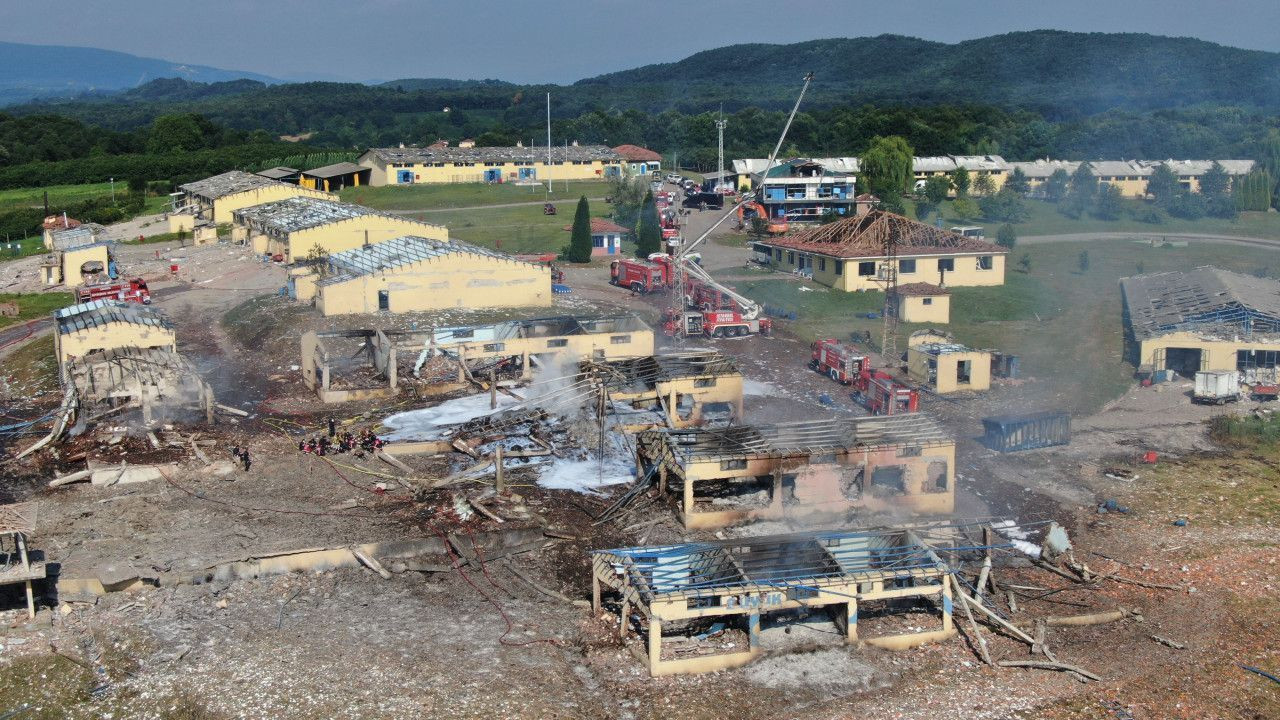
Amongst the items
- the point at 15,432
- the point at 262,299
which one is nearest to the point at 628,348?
the point at 15,432

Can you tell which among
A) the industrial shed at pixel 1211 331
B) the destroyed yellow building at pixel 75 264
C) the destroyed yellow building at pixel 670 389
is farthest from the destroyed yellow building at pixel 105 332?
the industrial shed at pixel 1211 331

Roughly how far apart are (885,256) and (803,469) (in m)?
25.4

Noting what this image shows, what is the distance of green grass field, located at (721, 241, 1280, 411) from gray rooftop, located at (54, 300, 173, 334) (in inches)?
777

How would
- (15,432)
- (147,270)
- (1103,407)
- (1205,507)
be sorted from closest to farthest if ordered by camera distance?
(1205,507)
(15,432)
(1103,407)
(147,270)

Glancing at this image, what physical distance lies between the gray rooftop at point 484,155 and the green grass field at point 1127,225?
Result: 2390cm

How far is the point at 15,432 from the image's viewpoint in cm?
2791

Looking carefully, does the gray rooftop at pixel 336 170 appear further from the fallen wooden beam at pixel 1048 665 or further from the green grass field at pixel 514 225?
the fallen wooden beam at pixel 1048 665

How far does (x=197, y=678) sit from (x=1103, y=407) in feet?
74.6

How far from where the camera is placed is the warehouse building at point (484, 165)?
76.2 metres

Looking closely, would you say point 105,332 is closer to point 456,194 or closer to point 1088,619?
point 1088,619

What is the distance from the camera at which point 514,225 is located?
60.6 m

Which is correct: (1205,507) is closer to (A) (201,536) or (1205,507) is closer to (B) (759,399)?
(B) (759,399)

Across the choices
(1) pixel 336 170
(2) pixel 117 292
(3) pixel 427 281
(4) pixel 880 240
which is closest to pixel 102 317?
(2) pixel 117 292

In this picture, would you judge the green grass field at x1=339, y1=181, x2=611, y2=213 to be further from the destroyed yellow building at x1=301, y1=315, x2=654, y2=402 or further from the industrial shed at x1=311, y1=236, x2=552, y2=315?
the destroyed yellow building at x1=301, y1=315, x2=654, y2=402
